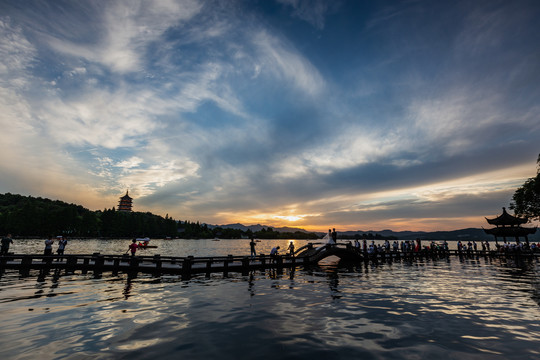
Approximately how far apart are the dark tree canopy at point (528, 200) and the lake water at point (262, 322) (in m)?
41.9

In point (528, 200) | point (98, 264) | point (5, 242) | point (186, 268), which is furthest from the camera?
point (528, 200)

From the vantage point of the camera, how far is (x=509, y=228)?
1892 inches

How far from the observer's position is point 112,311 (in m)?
10.2

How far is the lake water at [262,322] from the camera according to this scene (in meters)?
6.92

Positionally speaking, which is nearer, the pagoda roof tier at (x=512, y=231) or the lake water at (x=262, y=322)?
the lake water at (x=262, y=322)

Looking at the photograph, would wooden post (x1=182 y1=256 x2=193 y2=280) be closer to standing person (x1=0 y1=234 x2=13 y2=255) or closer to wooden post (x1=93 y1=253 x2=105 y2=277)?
wooden post (x1=93 y1=253 x2=105 y2=277)

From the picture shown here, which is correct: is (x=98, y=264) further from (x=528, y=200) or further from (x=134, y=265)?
(x=528, y=200)

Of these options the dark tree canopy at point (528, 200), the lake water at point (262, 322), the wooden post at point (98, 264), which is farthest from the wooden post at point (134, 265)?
the dark tree canopy at point (528, 200)

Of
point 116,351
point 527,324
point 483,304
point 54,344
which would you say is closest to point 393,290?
point 483,304

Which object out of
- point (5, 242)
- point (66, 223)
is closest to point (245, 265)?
point (5, 242)

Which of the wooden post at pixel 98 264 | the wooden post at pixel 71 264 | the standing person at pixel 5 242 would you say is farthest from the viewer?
the standing person at pixel 5 242

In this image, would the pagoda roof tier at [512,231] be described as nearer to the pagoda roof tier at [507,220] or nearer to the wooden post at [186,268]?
the pagoda roof tier at [507,220]

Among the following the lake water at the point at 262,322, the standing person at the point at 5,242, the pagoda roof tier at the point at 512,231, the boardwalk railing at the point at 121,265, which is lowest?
the lake water at the point at 262,322

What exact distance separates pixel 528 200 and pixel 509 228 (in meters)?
6.14
